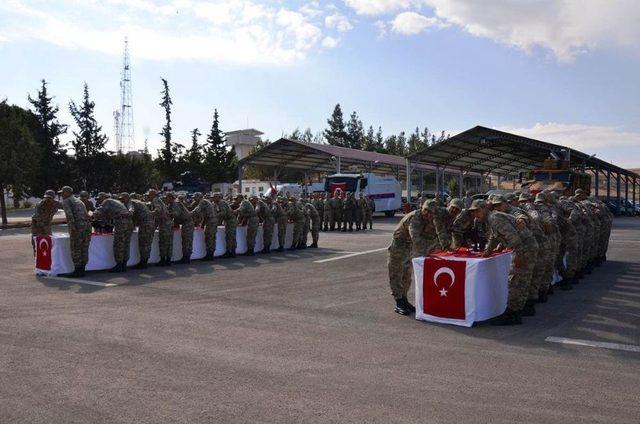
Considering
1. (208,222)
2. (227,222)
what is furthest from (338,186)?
(208,222)

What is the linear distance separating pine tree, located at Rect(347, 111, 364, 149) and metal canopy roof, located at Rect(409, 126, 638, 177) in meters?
48.6

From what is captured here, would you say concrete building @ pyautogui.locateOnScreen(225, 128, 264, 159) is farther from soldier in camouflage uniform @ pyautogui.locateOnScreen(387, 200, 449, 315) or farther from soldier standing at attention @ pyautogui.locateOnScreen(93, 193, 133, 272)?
soldier in camouflage uniform @ pyautogui.locateOnScreen(387, 200, 449, 315)

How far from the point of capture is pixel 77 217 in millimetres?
11695

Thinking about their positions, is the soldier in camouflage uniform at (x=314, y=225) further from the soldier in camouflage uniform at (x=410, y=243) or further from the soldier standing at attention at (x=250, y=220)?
the soldier in camouflage uniform at (x=410, y=243)

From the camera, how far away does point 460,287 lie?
7453 millimetres

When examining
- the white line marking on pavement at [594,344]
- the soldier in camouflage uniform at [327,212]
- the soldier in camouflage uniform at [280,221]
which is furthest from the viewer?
the soldier in camouflage uniform at [327,212]

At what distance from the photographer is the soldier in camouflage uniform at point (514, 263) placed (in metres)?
7.62

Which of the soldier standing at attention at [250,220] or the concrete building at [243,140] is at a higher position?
the concrete building at [243,140]

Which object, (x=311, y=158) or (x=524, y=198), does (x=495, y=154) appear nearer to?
(x=311, y=158)

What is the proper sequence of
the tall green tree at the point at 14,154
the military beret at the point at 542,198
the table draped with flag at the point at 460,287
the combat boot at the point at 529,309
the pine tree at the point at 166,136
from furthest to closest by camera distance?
the pine tree at the point at 166,136
the tall green tree at the point at 14,154
the military beret at the point at 542,198
the combat boot at the point at 529,309
the table draped with flag at the point at 460,287

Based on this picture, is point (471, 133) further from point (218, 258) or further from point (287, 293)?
point (287, 293)

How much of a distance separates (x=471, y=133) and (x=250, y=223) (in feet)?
66.9

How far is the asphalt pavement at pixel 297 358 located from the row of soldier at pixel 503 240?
371 mm

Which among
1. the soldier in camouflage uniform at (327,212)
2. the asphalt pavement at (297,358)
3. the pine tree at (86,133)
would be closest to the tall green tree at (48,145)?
the pine tree at (86,133)
